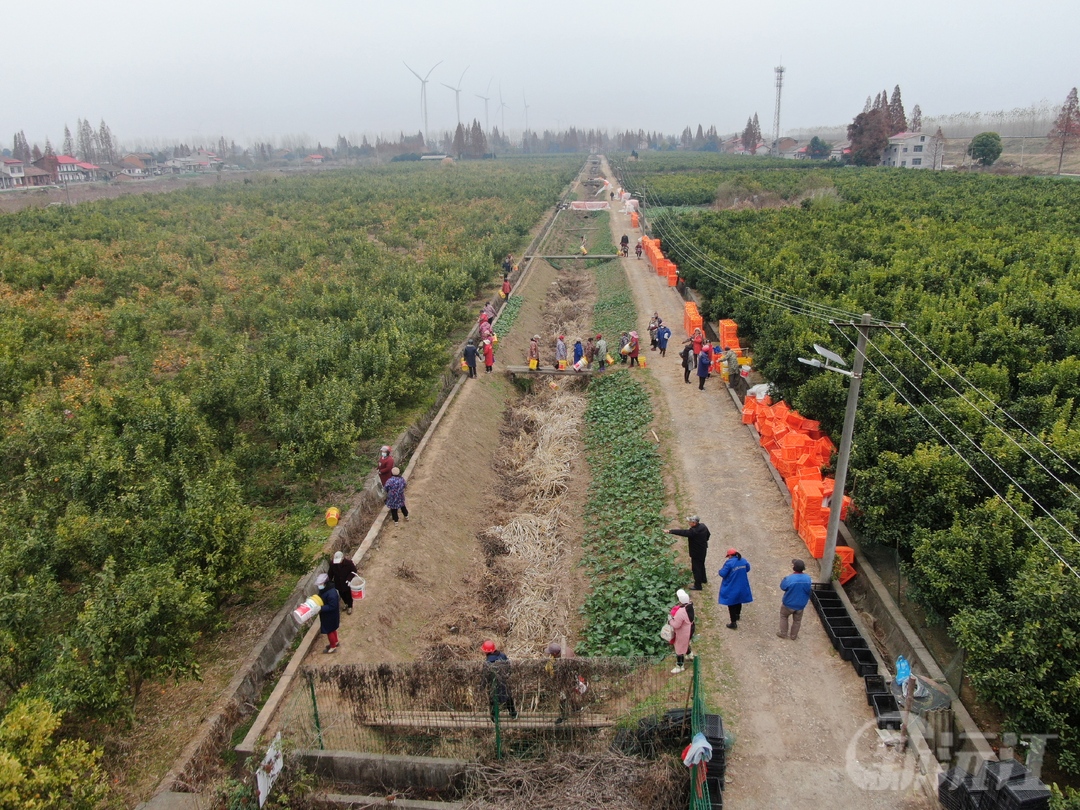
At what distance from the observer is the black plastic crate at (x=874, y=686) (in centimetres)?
922

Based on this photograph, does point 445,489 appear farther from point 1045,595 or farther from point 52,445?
point 1045,595

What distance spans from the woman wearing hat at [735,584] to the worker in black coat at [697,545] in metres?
0.65

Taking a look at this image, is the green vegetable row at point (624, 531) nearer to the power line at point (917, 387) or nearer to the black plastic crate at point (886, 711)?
the black plastic crate at point (886, 711)

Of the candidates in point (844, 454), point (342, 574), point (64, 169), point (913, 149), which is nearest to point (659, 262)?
point (844, 454)

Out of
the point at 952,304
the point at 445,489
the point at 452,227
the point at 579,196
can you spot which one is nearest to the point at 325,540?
the point at 445,489

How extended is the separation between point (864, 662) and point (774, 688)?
1427 millimetres

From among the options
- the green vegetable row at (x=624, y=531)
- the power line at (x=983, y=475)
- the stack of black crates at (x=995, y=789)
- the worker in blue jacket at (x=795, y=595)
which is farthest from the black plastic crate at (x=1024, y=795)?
the green vegetable row at (x=624, y=531)

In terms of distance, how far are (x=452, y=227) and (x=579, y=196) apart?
3905cm

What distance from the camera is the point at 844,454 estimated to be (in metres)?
11.0

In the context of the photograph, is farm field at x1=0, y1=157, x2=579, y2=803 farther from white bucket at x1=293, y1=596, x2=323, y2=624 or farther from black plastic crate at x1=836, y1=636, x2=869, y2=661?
black plastic crate at x1=836, y1=636, x2=869, y2=661

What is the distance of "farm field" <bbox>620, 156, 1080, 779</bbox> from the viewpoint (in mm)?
7984

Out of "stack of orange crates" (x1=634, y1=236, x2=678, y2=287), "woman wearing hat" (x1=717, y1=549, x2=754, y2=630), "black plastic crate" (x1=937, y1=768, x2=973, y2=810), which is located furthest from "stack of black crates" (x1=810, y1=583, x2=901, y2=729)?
"stack of orange crates" (x1=634, y1=236, x2=678, y2=287)

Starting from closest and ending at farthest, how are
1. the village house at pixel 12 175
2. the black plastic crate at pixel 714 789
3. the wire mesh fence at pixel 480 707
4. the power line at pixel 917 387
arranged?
the black plastic crate at pixel 714 789 < the wire mesh fence at pixel 480 707 < the power line at pixel 917 387 < the village house at pixel 12 175

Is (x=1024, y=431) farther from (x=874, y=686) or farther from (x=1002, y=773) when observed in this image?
(x=1002, y=773)
